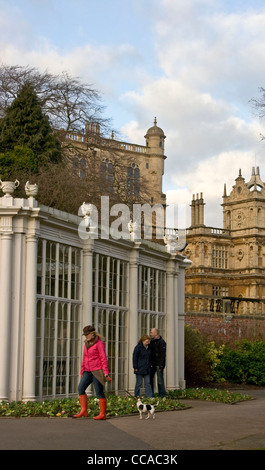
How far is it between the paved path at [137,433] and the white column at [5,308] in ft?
5.07

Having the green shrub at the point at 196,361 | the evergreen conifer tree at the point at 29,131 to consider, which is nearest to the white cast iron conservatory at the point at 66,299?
the green shrub at the point at 196,361

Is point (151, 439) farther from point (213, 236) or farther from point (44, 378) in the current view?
point (213, 236)

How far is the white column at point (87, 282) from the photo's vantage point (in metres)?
17.0

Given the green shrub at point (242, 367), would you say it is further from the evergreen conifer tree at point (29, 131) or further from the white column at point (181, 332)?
the evergreen conifer tree at point (29, 131)

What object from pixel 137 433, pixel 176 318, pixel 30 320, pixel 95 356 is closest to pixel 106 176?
pixel 176 318

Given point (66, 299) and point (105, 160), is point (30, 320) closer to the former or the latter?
point (66, 299)

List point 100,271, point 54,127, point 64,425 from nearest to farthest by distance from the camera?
1. point 64,425
2. point 100,271
3. point 54,127

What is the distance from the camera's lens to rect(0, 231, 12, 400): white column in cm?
1432

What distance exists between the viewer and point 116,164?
39781 millimetres

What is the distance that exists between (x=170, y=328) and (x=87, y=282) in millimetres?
5124

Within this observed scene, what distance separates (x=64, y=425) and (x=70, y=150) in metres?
27.2

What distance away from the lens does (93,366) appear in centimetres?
1306

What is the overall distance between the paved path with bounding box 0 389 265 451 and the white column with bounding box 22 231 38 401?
5.74 ft
